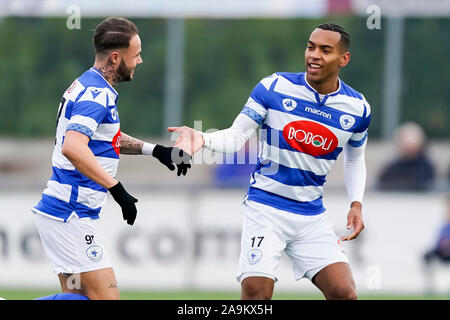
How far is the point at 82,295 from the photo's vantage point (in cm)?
567

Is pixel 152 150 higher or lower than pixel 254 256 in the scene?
higher

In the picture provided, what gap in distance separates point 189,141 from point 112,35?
82cm

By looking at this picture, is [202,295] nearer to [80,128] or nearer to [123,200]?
[123,200]

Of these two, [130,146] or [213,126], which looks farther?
[213,126]

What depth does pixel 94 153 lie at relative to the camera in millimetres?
5703

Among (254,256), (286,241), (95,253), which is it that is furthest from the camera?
(286,241)

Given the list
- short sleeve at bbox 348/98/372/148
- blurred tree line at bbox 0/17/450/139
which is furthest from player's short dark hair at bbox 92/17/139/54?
blurred tree line at bbox 0/17/450/139

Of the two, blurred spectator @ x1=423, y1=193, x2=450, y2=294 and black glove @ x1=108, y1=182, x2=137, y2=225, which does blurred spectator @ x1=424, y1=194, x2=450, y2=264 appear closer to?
blurred spectator @ x1=423, y1=193, x2=450, y2=294

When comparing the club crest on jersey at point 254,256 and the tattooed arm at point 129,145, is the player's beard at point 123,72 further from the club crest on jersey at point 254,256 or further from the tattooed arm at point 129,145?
the club crest on jersey at point 254,256

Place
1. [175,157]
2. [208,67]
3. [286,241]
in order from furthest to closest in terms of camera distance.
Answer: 1. [208,67]
2. [286,241]
3. [175,157]

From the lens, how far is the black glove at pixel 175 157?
5.89 metres

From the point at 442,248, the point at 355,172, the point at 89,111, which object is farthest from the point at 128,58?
the point at 442,248

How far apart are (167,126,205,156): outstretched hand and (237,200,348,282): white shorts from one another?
2.02ft

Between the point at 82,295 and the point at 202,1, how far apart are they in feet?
28.5
